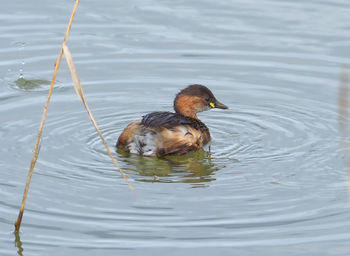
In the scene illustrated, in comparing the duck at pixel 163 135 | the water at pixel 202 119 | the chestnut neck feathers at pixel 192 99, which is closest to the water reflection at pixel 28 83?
the water at pixel 202 119

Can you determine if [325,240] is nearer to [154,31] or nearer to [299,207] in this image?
[299,207]

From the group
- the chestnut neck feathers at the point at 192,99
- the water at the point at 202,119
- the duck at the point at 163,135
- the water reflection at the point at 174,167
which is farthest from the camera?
the chestnut neck feathers at the point at 192,99

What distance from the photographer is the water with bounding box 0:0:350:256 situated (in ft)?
21.8

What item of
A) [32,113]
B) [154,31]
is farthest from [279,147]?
[154,31]

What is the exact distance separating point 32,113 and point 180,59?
242cm

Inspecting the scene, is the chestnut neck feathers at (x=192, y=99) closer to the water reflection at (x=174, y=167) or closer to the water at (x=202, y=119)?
the water at (x=202, y=119)

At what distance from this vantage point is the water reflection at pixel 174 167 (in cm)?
797

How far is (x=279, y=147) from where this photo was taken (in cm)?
870

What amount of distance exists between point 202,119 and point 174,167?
5.90 feet

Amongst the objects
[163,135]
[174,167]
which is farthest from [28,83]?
[174,167]

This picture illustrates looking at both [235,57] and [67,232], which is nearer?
[67,232]

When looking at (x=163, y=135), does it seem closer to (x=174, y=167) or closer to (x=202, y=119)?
(x=174, y=167)

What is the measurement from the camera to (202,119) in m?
10.1

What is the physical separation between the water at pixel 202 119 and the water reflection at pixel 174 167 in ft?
0.08
